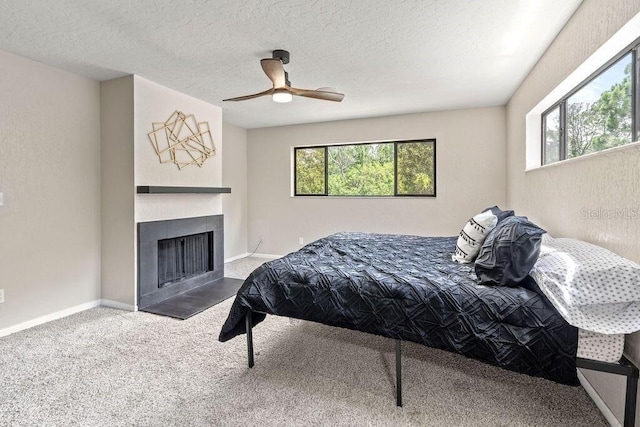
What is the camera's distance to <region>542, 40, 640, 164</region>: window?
1792 mm

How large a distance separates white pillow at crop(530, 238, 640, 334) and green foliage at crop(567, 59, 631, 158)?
0.84 meters

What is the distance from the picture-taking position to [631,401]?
136 cm

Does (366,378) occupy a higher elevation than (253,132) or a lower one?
lower

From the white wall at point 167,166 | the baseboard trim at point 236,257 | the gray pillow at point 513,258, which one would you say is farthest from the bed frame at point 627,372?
the baseboard trim at point 236,257

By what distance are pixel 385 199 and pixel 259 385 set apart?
11.6 ft

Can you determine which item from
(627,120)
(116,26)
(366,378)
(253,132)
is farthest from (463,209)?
(116,26)

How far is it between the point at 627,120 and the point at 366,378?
6.87ft

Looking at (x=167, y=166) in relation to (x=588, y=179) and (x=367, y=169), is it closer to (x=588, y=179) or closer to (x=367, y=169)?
(x=367, y=169)

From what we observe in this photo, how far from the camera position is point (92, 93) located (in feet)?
10.9

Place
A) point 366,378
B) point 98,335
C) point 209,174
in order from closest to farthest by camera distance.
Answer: point 366,378 < point 98,335 < point 209,174

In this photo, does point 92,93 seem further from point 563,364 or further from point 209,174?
point 563,364

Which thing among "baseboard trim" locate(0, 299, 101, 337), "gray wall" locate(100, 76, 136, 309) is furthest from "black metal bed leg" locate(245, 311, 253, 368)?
"baseboard trim" locate(0, 299, 101, 337)

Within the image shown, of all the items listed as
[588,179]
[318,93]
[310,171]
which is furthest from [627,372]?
[310,171]

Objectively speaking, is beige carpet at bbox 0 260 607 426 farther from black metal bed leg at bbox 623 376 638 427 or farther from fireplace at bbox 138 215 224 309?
fireplace at bbox 138 215 224 309
